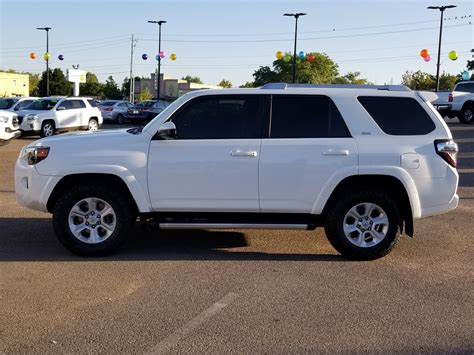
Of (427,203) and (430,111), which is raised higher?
(430,111)

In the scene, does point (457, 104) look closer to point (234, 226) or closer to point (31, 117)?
point (31, 117)

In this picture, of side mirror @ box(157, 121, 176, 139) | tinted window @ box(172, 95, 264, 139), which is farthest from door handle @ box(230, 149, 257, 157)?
side mirror @ box(157, 121, 176, 139)

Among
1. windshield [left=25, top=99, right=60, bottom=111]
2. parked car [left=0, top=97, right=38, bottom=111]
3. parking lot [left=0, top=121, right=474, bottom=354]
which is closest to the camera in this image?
parking lot [left=0, top=121, right=474, bottom=354]

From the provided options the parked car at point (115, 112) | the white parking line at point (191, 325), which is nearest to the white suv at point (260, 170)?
the white parking line at point (191, 325)

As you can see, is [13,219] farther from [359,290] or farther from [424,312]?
[424,312]

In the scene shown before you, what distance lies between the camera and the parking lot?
419cm

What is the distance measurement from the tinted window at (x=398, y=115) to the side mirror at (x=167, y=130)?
83.6 inches

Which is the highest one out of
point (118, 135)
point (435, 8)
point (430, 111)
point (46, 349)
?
point (435, 8)

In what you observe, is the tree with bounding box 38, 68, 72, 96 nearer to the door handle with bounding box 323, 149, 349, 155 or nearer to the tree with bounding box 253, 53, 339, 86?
the tree with bounding box 253, 53, 339, 86

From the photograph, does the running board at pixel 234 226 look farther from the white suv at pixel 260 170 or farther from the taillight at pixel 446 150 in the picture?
the taillight at pixel 446 150

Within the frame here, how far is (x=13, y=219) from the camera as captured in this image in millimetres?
8188

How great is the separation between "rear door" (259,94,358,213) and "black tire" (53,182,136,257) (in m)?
1.56

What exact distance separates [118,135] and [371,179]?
2.87 metres

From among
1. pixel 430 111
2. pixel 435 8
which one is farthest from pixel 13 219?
pixel 435 8
